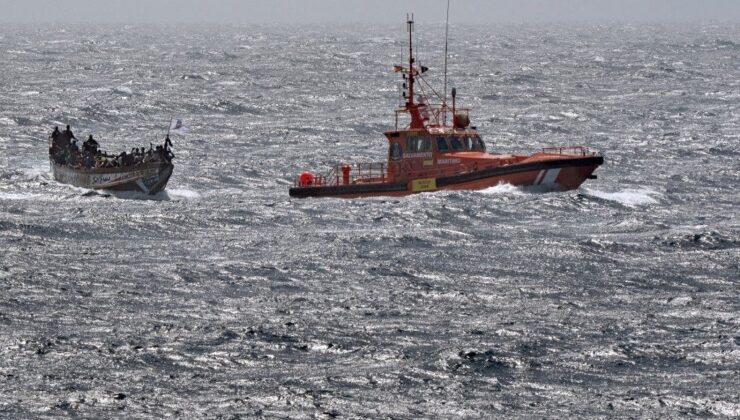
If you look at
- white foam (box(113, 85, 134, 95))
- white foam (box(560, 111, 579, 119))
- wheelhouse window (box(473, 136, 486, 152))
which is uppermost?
wheelhouse window (box(473, 136, 486, 152))

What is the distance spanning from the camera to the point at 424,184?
5512 centimetres

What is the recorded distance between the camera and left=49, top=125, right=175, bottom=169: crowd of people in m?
58.2

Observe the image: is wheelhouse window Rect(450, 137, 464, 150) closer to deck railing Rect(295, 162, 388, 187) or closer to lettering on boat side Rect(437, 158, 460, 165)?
lettering on boat side Rect(437, 158, 460, 165)

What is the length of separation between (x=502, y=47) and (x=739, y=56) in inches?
1688

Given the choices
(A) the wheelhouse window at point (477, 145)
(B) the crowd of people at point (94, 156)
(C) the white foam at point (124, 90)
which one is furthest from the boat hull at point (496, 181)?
(C) the white foam at point (124, 90)

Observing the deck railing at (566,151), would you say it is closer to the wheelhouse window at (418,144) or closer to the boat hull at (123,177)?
the wheelhouse window at (418,144)

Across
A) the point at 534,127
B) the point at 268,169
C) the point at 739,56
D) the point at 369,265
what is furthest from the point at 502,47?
the point at 369,265

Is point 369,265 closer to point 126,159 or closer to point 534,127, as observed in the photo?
point 126,159

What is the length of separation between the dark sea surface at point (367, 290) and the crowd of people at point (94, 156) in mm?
1288

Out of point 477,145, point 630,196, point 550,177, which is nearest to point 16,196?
point 477,145

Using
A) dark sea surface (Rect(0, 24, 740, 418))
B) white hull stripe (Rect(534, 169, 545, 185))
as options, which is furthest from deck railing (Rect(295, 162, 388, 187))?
white hull stripe (Rect(534, 169, 545, 185))

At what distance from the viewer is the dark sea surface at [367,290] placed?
27.5m

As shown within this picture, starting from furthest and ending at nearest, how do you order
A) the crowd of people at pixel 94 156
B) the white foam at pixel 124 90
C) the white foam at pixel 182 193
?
the white foam at pixel 124 90 → the crowd of people at pixel 94 156 → the white foam at pixel 182 193

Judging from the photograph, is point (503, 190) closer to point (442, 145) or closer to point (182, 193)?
point (442, 145)
